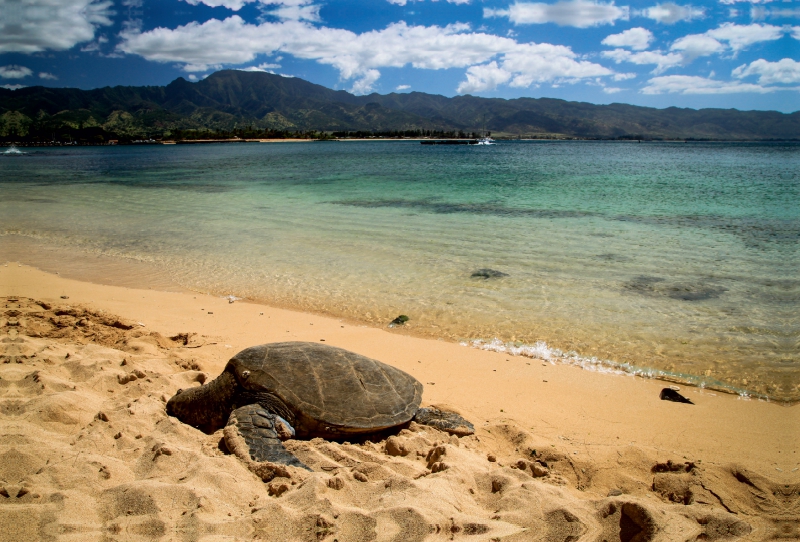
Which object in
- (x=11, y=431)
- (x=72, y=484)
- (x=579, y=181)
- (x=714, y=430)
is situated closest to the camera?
(x=72, y=484)

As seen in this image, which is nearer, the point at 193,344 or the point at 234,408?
the point at 234,408

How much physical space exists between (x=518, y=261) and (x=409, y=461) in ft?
27.2

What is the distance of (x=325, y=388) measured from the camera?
14.2 feet

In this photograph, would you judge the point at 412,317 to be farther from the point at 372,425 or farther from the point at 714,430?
the point at 714,430

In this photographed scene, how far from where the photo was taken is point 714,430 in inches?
180

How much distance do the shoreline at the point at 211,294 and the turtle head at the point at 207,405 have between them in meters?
3.45

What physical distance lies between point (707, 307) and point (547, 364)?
4233 millimetres

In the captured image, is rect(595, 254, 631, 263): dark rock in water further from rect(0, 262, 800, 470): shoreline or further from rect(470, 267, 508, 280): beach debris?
rect(0, 262, 800, 470): shoreline

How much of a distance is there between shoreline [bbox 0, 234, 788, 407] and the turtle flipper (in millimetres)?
2234

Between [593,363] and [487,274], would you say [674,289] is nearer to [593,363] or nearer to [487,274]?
[487,274]

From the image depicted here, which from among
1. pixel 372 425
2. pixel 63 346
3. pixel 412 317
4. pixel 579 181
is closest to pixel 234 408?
pixel 372 425

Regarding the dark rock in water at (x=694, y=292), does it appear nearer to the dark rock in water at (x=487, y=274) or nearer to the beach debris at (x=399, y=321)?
the dark rock in water at (x=487, y=274)

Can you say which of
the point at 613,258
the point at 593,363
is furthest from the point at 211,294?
the point at 613,258

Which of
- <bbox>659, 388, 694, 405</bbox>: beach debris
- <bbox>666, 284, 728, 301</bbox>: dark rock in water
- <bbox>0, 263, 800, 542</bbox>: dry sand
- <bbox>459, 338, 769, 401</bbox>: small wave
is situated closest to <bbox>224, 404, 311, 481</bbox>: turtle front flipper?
<bbox>0, 263, 800, 542</bbox>: dry sand
